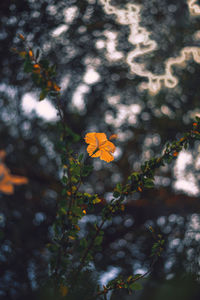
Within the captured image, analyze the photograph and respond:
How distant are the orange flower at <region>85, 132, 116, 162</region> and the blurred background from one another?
1091mm

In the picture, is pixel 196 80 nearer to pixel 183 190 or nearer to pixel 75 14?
pixel 183 190

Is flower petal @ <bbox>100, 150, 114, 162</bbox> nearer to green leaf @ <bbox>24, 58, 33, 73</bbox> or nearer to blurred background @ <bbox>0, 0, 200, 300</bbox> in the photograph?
green leaf @ <bbox>24, 58, 33, 73</bbox>

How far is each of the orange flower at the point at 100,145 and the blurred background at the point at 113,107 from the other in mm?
1091

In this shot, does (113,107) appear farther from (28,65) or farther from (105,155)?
(28,65)

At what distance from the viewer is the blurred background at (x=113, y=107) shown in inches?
69.0

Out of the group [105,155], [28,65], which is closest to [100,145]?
[105,155]

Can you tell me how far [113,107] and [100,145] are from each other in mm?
1716

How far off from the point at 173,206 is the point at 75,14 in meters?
1.85

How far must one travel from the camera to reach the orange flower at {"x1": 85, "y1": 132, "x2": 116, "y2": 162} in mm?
545

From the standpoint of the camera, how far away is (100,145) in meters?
0.54

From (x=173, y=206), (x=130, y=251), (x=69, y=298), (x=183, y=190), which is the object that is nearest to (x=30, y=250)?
(x=130, y=251)

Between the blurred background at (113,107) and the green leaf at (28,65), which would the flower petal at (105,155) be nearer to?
the green leaf at (28,65)

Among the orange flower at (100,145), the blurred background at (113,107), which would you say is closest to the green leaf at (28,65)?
the orange flower at (100,145)

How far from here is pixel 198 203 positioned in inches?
73.9
